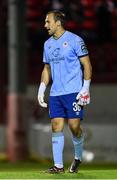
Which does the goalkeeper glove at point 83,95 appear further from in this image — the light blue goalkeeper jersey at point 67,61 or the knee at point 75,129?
the knee at point 75,129

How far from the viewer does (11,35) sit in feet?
62.2

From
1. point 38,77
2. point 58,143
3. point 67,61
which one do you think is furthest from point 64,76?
point 38,77

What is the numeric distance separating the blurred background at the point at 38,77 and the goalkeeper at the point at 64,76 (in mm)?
8565

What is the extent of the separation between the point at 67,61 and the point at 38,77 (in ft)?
39.9

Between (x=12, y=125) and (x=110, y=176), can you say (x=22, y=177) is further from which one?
(x=12, y=125)

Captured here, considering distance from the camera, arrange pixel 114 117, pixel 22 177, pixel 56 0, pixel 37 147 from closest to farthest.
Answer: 1. pixel 22 177
2. pixel 37 147
3. pixel 114 117
4. pixel 56 0

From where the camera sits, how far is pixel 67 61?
935 centimetres

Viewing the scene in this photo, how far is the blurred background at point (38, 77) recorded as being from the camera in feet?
60.4

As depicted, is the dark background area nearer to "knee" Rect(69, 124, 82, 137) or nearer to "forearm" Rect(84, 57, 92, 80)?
"knee" Rect(69, 124, 82, 137)

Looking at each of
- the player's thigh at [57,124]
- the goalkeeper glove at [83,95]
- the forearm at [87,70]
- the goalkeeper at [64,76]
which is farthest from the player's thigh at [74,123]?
the forearm at [87,70]

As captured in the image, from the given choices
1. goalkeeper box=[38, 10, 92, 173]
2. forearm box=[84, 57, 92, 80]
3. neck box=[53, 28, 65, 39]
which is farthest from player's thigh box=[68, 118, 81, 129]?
neck box=[53, 28, 65, 39]

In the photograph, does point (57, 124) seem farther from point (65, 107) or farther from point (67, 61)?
point (67, 61)

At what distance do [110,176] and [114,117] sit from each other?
1152cm

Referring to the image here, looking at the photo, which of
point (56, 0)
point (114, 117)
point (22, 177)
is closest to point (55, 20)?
point (22, 177)
